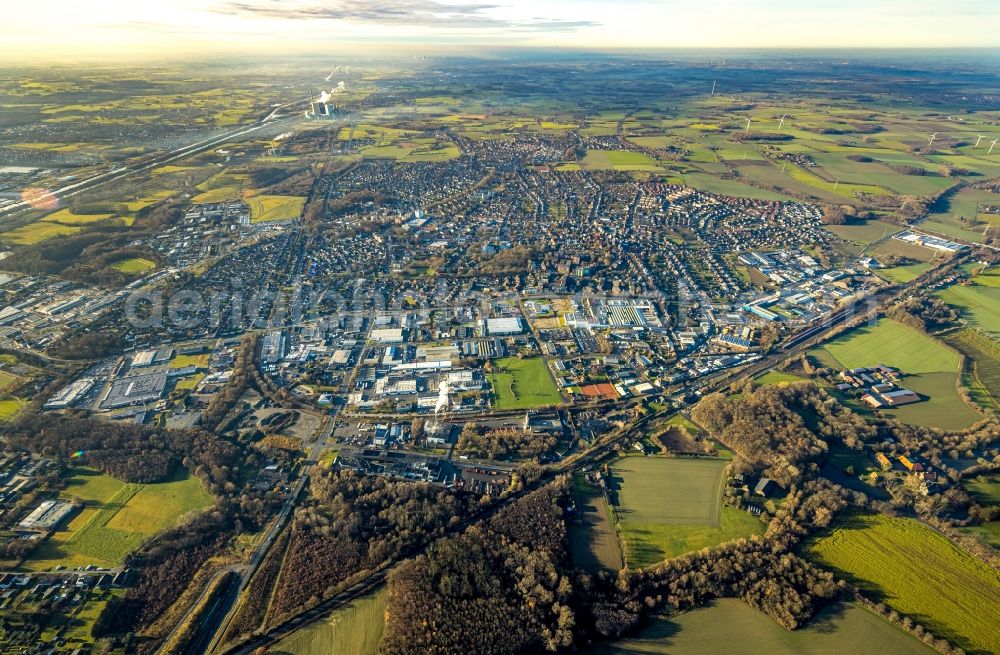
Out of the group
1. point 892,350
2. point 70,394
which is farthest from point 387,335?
point 892,350

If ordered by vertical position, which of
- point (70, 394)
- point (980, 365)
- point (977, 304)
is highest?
point (977, 304)

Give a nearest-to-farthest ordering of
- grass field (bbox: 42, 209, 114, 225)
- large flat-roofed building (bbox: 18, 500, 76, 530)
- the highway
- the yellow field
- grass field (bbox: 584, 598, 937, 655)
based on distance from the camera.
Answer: grass field (bbox: 584, 598, 937, 655)
large flat-roofed building (bbox: 18, 500, 76, 530)
the yellow field
grass field (bbox: 42, 209, 114, 225)
the highway

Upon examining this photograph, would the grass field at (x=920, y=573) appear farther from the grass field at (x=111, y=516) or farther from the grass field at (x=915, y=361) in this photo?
the grass field at (x=111, y=516)

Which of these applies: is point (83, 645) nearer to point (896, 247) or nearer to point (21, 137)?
point (896, 247)

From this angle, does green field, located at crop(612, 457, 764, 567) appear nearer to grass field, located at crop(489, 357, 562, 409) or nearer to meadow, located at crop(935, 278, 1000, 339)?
grass field, located at crop(489, 357, 562, 409)

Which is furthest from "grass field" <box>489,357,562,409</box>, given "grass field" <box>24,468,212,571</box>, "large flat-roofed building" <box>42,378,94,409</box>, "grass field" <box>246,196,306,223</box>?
"grass field" <box>246,196,306,223</box>

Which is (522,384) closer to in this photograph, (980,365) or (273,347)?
(273,347)

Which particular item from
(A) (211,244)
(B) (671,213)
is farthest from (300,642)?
(B) (671,213)
